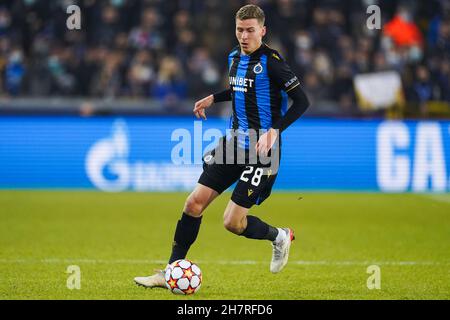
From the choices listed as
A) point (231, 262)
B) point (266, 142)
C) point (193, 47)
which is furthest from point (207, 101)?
point (193, 47)

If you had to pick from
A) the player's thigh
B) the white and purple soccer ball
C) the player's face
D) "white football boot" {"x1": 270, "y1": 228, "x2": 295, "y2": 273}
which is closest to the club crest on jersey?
the player's face

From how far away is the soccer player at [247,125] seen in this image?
7070 millimetres

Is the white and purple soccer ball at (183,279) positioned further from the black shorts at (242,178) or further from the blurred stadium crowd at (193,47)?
the blurred stadium crowd at (193,47)

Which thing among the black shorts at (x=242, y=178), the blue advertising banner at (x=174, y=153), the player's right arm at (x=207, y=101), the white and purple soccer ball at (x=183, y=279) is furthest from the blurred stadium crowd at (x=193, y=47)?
the white and purple soccer ball at (x=183, y=279)

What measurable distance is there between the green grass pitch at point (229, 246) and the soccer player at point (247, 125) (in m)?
0.53

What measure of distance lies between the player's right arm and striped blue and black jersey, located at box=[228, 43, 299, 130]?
36cm

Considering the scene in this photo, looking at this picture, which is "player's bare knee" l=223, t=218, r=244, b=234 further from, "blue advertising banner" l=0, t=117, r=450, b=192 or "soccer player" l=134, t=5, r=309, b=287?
"blue advertising banner" l=0, t=117, r=450, b=192

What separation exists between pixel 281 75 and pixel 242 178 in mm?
915

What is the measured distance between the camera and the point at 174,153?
1468 centimetres

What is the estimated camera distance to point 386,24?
1881 cm

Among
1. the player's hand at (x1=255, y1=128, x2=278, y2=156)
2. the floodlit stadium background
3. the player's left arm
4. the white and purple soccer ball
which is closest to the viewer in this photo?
the player's hand at (x1=255, y1=128, x2=278, y2=156)

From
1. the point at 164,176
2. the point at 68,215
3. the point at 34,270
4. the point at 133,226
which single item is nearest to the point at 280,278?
the point at 34,270

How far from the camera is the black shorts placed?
282 inches

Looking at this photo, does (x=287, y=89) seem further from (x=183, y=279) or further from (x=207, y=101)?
(x=183, y=279)
